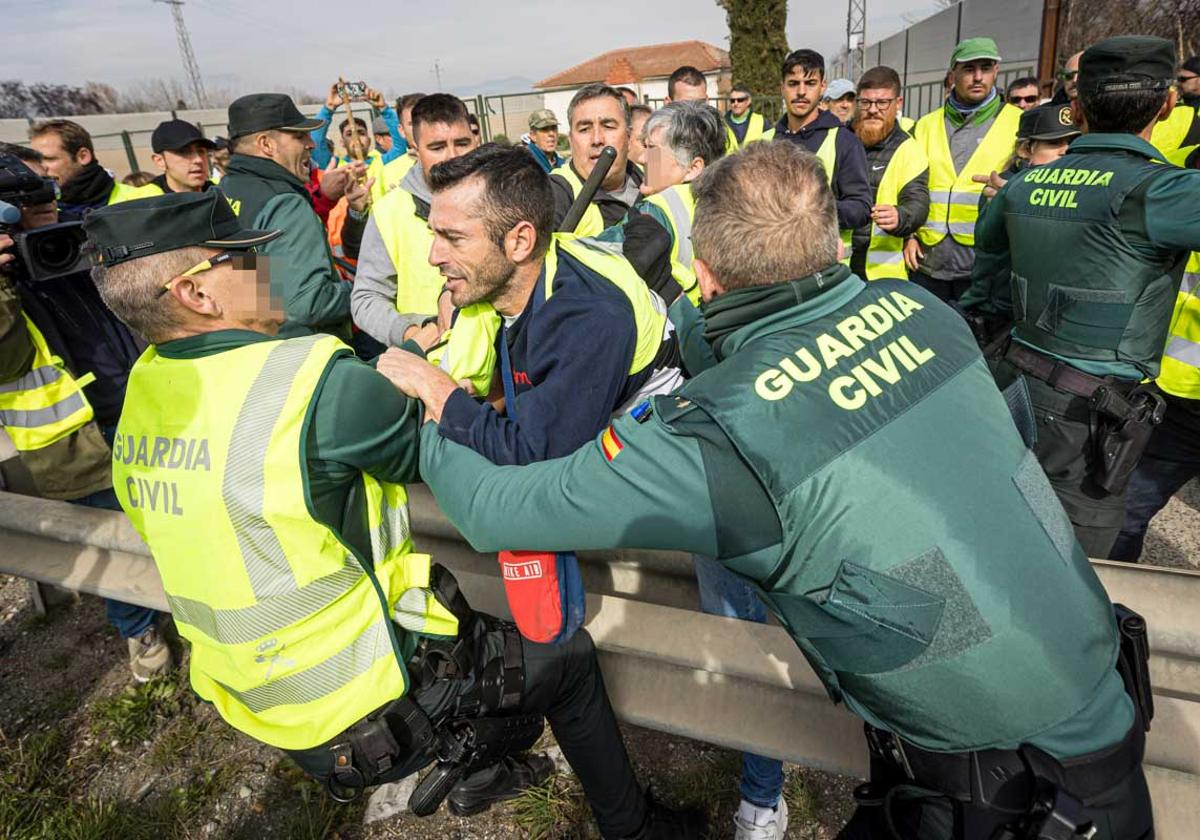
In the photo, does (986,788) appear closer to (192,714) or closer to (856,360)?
(856,360)

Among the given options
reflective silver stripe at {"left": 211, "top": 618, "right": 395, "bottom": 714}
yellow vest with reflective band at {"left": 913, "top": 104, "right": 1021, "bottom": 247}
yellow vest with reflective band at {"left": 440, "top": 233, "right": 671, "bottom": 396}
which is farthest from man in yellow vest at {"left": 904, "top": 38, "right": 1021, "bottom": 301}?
reflective silver stripe at {"left": 211, "top": 618, "right": 395, "bottom": 714}

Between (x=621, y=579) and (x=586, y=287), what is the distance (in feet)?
3.83

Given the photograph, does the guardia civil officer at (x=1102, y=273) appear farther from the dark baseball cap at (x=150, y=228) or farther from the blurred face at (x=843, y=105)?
the blurred face at (x=843, y=105)

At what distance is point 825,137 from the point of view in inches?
196

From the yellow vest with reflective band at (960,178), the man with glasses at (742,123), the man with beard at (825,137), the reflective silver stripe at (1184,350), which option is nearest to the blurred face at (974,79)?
Result: the yellow vest with reflective band at (960,178)

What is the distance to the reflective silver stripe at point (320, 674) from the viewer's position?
1.81 meters

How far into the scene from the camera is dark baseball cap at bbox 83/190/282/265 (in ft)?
5.71

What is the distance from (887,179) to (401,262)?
3655 mm

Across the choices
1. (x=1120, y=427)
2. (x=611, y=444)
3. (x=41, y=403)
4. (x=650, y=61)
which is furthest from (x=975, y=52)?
(x=650, y=61)

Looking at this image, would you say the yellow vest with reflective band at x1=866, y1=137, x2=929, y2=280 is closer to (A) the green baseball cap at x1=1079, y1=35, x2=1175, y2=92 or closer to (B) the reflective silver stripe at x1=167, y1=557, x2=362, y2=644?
(A) the green baseball cap at x1=1079, y1=35, x2=1175, y2=92

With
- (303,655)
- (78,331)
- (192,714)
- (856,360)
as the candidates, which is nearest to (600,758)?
(303,655)

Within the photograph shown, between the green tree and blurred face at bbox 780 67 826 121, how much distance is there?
14.4 metres

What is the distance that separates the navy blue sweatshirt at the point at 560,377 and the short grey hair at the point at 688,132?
5.12 feet

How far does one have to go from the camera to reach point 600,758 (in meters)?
2.24
